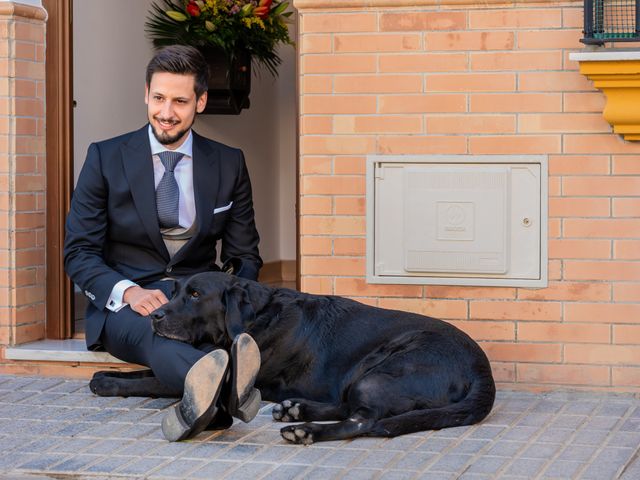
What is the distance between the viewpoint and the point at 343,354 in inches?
189

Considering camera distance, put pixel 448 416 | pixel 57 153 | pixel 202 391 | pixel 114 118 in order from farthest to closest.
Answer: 1. pixel 114 118
2. pixel 57 153
3. pixel 448 416
4. pixel 202 391

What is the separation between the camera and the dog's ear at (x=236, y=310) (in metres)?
4.75

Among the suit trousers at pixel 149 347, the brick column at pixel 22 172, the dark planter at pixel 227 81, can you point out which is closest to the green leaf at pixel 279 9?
the dark planter at pixel 227 81

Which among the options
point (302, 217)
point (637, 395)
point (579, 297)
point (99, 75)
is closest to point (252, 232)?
point (302, 217)

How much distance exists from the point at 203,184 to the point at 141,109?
9.27 ft

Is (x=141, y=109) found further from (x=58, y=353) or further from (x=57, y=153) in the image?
(x=58, y=353)

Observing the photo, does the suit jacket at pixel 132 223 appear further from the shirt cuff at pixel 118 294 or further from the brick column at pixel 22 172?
the brick column at pixel 22 172

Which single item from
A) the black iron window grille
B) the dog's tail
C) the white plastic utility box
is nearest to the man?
the white plastic utility box

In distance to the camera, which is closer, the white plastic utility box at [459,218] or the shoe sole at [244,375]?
the shoe sole at [244,375]

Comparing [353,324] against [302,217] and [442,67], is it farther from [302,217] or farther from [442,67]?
[442,67]

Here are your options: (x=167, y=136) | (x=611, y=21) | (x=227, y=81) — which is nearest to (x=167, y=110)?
(x=167, y=136)

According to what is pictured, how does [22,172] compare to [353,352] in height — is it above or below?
above

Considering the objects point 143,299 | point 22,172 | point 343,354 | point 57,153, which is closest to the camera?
point 343,354

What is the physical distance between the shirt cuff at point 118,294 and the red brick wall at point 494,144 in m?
0.91
